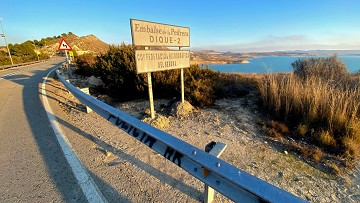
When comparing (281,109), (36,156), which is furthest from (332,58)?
(36,156)

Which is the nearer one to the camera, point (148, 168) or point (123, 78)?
point (148, 168)

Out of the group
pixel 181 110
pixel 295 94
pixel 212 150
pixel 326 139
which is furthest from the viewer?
pixel 181 110

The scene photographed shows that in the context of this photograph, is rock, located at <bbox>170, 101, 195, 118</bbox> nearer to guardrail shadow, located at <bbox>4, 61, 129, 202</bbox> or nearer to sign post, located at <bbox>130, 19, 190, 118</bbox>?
sign post, located at <bbox>130, 19, 190, 118</bbox>

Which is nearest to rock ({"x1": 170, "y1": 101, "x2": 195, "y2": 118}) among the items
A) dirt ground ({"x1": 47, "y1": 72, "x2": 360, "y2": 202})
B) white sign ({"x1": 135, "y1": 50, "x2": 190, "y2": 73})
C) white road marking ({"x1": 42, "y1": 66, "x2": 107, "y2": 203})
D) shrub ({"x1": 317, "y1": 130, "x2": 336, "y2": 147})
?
dirt ground ({"x1": 47, "y1": 72, "x2": 360, "y2": 202})

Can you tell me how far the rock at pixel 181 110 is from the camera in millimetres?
5332

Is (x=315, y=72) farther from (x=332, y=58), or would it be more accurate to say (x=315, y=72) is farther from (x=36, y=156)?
(x=36, y=156)

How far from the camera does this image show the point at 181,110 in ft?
17.7

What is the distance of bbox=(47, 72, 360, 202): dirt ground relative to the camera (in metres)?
2.52

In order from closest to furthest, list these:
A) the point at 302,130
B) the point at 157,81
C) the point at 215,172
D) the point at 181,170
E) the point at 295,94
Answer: the point at 215,172
the point at 181,170
the point at 302,130
the point at 295,94
the point at 157,81

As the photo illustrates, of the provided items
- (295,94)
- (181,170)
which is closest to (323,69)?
(295,94)

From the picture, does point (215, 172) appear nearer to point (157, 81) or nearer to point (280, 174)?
point (280, 174)

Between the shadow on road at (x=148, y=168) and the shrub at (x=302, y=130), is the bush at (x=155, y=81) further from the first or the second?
the shadow on road at (x=148, y=168)

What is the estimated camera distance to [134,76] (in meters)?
7.16

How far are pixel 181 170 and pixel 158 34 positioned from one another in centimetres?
361
